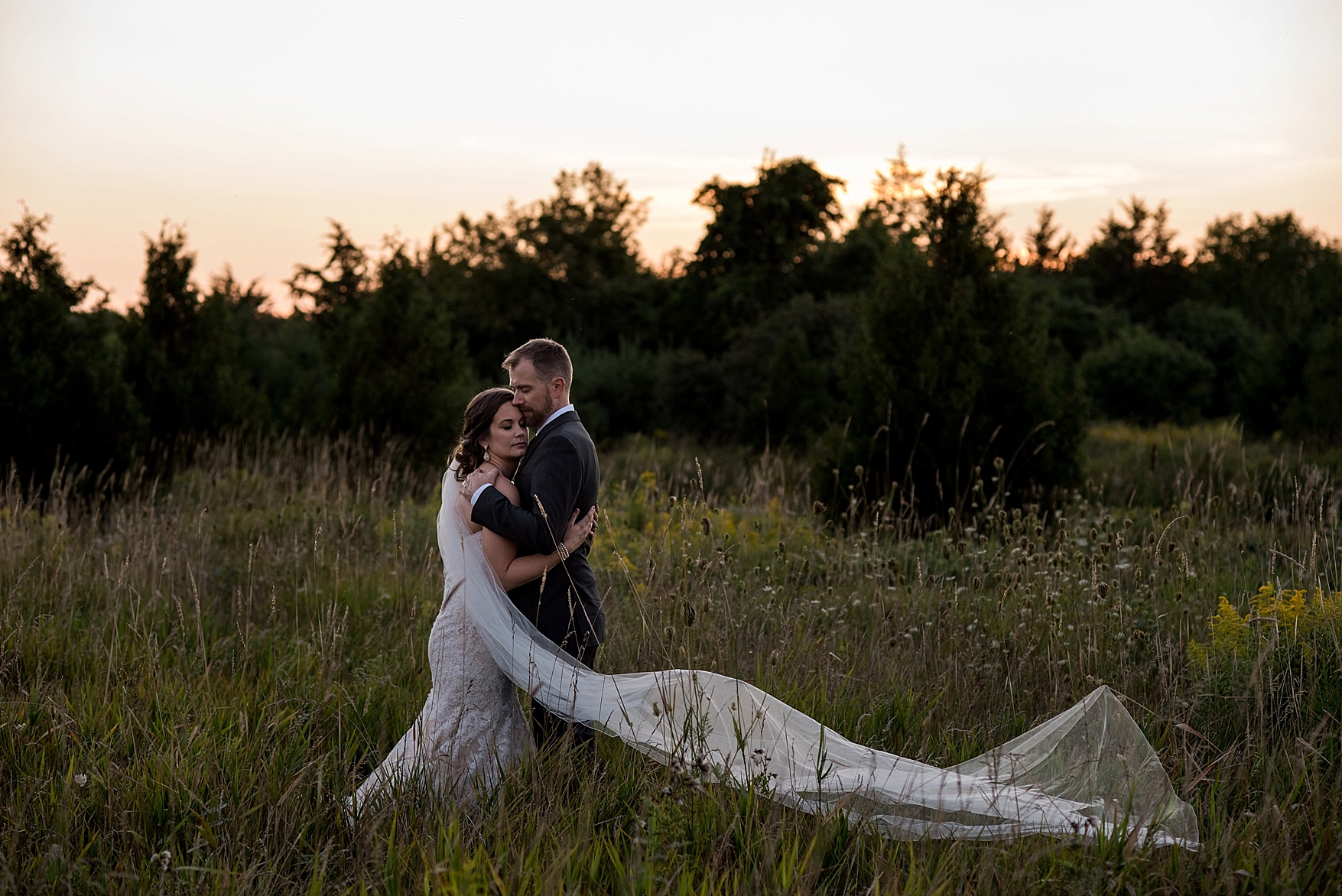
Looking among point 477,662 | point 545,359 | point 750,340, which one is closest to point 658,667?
point 477,662

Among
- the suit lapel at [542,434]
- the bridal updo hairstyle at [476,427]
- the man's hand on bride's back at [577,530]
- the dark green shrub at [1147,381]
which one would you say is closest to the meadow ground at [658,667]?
the man's hand on bride's back at [577,530]

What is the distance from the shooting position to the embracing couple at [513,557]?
→ 3443mm

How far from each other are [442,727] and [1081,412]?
6306 millimetres

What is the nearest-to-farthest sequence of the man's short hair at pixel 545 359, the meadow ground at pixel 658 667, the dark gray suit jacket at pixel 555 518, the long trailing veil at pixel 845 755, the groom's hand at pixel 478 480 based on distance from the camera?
1. the meadow ground at pixel 658 667
2. the long trailing veil at pixel 845 755
3. the dark gray suit jacket at pixel 555 518
4. the groom's hand at pixel 478 480
5. the man's short hair at pixel 545 359

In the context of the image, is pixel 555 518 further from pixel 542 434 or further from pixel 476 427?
pixel 476 427

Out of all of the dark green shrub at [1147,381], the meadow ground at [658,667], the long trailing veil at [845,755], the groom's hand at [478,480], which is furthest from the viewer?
the dark green shrub at [1147,381]

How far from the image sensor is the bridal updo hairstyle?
3676mm

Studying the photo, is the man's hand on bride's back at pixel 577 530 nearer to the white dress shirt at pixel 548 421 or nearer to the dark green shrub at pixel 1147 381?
the white dress shirt at pixel 548 421

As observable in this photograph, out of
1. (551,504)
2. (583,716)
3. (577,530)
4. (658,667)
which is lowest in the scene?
(658,667)

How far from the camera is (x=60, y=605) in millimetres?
5281

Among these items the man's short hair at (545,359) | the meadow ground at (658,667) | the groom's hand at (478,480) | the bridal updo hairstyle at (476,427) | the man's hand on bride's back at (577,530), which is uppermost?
the man's short hair at (545,359)

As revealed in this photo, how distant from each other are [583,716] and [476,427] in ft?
3.72

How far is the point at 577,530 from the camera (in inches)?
142

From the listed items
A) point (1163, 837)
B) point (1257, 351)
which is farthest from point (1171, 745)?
point (1257, 351)
